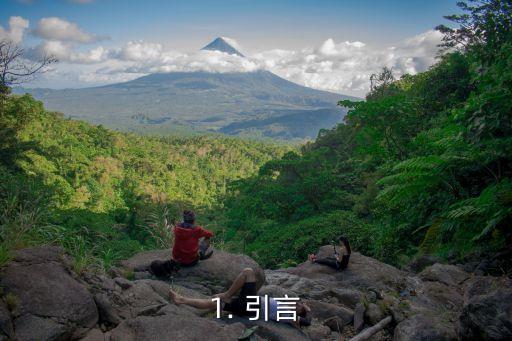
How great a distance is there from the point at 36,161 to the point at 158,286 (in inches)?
1227

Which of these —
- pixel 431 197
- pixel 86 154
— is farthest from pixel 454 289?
pixel 86 154

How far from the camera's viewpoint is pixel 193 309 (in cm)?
502

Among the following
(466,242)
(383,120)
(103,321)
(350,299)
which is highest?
(383,120)

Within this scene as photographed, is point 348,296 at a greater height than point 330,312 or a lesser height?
lesser

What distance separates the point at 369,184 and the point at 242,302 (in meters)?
11.9

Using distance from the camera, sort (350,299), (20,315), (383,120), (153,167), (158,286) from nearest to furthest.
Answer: (20,315)
(158,286)
(350,299)
(383,120)
(153,167)

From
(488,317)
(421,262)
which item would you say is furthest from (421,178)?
(421,262)

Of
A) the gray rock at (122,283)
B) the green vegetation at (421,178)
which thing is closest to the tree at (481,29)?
the green vegetation at (421,178)

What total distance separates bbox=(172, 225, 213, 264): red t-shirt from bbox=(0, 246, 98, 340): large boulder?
89.6 inches

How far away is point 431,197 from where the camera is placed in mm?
6379

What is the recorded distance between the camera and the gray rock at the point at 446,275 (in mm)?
6332

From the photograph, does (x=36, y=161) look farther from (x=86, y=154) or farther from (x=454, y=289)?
(x=454, y=289)

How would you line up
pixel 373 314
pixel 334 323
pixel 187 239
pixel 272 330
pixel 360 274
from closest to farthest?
pixel 272 330 → pixel 373 314 → pixel 334 323 → pixel 187 239 → pixel 360 274

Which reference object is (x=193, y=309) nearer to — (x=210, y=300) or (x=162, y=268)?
(x=210, y=300)
